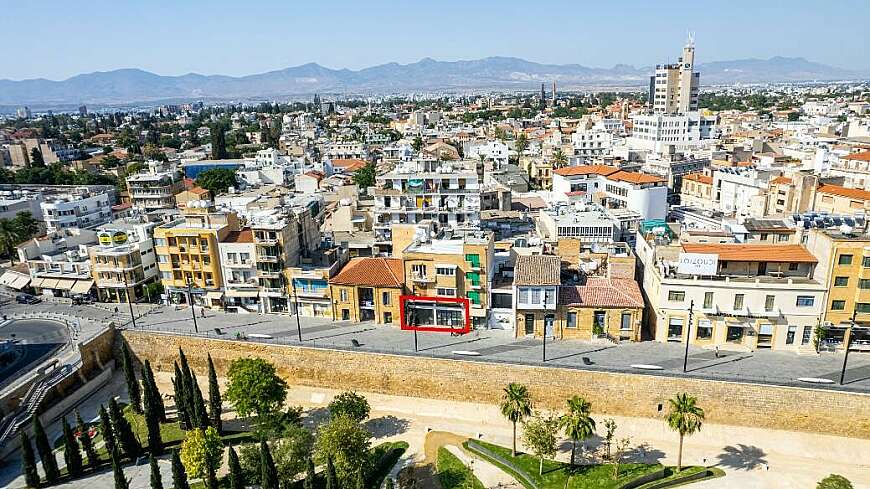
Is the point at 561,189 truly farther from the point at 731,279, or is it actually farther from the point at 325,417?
the point at 325,417

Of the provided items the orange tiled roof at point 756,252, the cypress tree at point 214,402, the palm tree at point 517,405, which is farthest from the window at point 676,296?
the cypress tree at point 214,402

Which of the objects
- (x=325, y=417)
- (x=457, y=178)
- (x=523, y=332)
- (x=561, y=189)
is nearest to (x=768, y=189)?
(x=561, y=189)

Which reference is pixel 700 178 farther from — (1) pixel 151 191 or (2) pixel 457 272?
(1) pixel 151 191

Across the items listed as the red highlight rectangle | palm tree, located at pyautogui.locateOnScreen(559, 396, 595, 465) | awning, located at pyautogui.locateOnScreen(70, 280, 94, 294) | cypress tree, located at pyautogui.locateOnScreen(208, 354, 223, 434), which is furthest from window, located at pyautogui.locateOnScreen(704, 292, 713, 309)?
awning, located at pyautogui.locateOnScreen(70, 280, 94, 294)

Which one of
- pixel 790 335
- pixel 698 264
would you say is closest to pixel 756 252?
pixel 698 264

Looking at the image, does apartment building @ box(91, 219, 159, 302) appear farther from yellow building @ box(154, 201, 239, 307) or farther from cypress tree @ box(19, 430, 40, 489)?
cypress tree @ box(19, 430, 40, 489)

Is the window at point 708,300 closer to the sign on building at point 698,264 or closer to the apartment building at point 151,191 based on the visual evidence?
the sign on building at point 698,264
